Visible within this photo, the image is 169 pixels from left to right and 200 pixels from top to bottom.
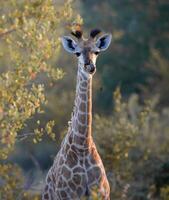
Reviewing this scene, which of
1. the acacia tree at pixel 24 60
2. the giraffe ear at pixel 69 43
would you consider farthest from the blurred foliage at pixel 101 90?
the giraffe ear at pixel 69 43

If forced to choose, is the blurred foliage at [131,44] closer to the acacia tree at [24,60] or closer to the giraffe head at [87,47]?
the giraffe head at [87,47]

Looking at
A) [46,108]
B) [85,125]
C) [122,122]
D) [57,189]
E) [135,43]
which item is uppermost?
[135,43]

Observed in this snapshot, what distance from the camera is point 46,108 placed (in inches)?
718

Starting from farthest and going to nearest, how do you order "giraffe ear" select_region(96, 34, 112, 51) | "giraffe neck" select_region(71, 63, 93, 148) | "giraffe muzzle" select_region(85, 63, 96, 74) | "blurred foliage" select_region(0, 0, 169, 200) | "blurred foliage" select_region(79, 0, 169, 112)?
1. "blurred foliage" select_region(79, 0, 169, 112)
2. "giraffe ear" select_region(96, 34, 112, 51)
3. "giraffe neck" select_region(71, 63, 93, 148)
4. "giraffe muzzle" select_region(85, 63, 96, 74)
5. "blurred foliage" select_region(0, 0, 169, 200)

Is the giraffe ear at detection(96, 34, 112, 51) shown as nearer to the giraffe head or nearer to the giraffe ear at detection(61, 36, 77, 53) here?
the giraffe head

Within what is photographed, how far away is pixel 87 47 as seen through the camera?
846 centimetres

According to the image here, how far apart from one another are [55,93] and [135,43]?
2477 mm

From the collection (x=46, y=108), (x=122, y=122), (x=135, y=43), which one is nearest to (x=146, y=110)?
(x=122, y=122)

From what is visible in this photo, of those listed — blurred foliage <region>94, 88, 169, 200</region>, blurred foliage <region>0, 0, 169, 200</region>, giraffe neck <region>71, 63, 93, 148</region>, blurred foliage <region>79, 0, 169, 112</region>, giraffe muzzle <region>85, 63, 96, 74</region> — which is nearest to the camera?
blurred foliage <region>0, 0, 169, 200</region>

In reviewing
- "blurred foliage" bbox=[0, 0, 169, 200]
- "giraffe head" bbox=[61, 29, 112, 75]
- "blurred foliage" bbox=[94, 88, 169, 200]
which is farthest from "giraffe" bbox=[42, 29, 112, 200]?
"blurred foliage" bbox=[94, 88, 169, 200]

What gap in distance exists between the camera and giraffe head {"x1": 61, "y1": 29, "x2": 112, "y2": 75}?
27.1 feet

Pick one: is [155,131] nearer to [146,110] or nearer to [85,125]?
[146,110]

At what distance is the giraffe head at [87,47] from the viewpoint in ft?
27.1

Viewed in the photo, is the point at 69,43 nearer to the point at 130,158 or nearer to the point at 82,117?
the point at 82,117
